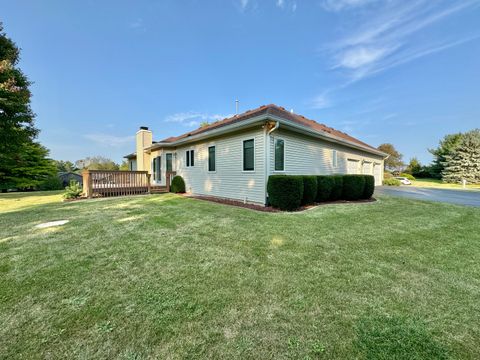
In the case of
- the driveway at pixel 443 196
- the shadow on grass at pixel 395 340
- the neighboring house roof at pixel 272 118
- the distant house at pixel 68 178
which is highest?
the neighboring house roof at pixel 272 118

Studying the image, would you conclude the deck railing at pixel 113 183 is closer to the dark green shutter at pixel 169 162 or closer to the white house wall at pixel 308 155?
the dark green shutter at pixel 169 162

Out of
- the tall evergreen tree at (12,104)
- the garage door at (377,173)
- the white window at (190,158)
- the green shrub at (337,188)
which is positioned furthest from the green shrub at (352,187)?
the tall evergreen tree at (12,104)

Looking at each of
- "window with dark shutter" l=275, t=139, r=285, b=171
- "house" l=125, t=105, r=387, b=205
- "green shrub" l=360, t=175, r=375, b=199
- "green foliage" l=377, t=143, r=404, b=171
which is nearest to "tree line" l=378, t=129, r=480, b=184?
"green foliage" l=377, t=143, r=404, b=171

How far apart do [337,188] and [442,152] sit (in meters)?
33.1

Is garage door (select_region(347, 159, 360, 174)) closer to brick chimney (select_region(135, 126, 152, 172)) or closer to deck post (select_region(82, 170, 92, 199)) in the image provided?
brick chimney (select_region(135, 126, 152, 172))

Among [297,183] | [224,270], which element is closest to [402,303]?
[224,270]

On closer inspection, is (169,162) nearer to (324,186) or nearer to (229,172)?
(229,172)

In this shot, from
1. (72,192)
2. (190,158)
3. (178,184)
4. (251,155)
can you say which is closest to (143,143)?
(178,184)

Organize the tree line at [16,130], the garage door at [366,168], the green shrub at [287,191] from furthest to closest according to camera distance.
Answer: the garage door at [366,168] < the tree line at [16,130] < the green shrub at [287,191]

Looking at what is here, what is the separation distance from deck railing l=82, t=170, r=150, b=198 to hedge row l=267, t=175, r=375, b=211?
8.91 m

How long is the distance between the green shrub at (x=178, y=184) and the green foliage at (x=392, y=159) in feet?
125

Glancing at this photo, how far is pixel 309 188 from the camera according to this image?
7816 millimetres

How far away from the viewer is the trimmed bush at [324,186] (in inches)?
330

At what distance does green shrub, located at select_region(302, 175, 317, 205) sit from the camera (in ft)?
25.4
